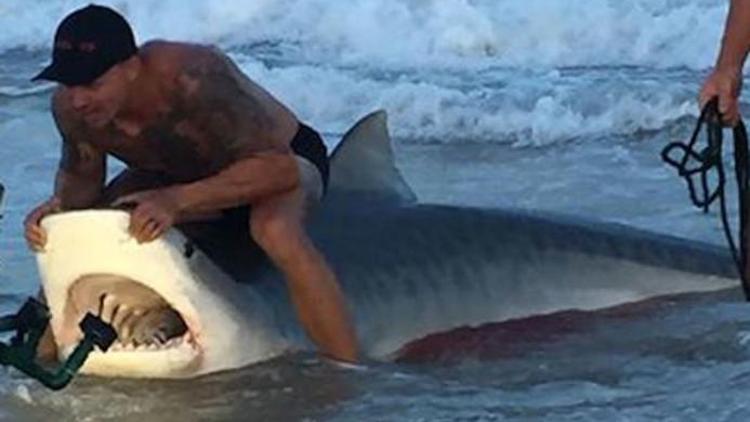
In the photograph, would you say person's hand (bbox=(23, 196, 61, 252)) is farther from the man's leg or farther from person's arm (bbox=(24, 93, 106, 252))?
the man's leg

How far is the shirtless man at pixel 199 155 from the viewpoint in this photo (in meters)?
5.32

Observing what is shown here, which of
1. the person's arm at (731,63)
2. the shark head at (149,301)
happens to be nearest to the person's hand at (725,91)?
the person's arm at (731,63)

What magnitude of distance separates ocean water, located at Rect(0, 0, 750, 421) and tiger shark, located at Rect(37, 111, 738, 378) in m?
0.08

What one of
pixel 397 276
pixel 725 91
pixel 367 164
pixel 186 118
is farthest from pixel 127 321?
pixel 725 91

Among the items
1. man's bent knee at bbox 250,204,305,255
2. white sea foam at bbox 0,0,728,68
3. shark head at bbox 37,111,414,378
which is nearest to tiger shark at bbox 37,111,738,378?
shark head at bbox 37,111,414,378

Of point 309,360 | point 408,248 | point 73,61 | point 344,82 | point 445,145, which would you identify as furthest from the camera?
point 344,82

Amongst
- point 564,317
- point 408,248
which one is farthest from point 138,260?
point 564,317

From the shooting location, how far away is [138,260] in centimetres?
519

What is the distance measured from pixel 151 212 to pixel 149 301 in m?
0.28

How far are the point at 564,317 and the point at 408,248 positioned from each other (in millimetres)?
507

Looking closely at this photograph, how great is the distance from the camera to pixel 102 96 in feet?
17.2

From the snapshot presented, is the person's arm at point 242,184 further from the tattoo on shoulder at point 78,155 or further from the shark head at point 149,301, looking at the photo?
the tattoo on shoulder at point 78,155

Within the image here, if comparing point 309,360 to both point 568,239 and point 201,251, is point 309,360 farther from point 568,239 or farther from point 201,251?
point 568,239

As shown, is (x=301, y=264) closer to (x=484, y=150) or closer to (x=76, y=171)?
(x=76, y=171)
